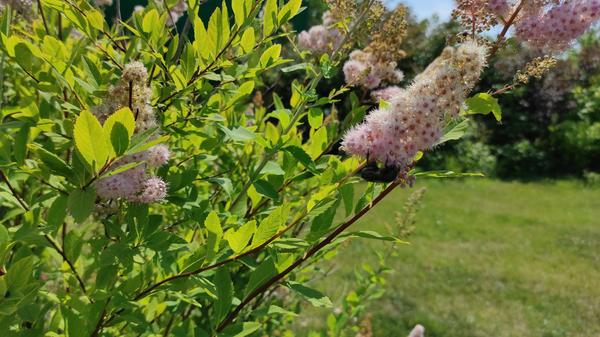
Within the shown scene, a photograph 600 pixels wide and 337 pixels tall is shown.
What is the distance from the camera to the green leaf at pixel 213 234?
2.86 feet

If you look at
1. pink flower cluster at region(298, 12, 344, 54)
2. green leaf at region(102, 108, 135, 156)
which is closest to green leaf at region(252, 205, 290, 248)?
green leaf at region(102, 108, 135, 156)

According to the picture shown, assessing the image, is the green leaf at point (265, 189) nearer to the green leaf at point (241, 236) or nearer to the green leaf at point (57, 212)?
the green leaf at point (241, 236)

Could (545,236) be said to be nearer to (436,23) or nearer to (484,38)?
(484,38)

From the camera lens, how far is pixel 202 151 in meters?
1.23

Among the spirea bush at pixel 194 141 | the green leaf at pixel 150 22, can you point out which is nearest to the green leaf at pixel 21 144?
the spirea bush at pixel 194 141

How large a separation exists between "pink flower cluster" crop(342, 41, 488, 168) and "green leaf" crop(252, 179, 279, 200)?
0.70 ft

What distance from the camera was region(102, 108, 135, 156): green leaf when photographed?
27.9 inches

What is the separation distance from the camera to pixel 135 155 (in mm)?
856

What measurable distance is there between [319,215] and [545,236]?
19.9 feet

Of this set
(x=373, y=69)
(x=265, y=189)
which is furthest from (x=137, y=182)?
(x=373, y=69)

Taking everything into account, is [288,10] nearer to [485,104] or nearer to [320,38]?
[485,104]

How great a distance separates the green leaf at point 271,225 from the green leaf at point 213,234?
0.06m

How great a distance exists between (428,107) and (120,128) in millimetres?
477

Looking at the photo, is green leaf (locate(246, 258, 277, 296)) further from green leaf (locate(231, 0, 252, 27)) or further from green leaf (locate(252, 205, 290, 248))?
green leaf (locate(231, 0, 252, 27))
